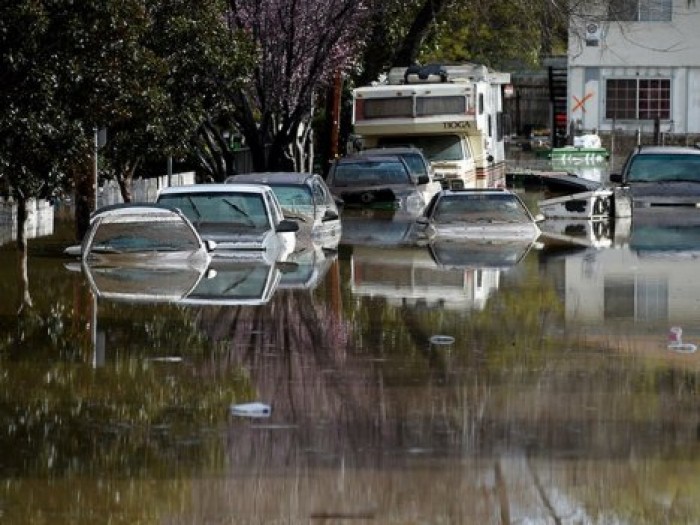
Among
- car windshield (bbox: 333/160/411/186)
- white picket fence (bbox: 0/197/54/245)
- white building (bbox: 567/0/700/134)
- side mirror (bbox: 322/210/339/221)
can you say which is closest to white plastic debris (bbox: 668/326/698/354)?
side mirror (bbox: 322/210/339/221)

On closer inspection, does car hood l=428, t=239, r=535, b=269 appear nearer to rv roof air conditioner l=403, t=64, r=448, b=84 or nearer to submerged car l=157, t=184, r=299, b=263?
submerged car l=157, t=184, r=299, b=263

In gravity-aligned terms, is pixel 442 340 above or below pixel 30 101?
below

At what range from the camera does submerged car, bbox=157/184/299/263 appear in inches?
1069

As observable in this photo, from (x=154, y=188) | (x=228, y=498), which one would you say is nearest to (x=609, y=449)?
(x=228, y=498)

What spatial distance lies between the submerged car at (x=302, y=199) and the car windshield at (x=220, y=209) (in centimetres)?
337

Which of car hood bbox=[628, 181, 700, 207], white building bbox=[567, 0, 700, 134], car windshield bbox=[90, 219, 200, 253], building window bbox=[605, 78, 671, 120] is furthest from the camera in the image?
building window bbox=[605, 78, 671, 120]

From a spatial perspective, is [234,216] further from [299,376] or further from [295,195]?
[299,376]

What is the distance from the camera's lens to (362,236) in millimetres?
35469

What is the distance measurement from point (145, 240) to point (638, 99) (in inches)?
1889

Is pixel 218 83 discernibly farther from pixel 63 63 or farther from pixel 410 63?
pixel 410 63

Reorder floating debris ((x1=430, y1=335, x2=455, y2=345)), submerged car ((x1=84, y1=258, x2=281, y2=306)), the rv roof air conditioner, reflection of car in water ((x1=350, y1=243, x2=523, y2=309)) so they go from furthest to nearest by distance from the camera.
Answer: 1. the rv roof air conditioner
2. reflection of car in water ((x1=350, y1=243, x2=523, y2=309))
3. submerged car ((x1=84, y1=258, x2=281, y2=306))
4. floating debris ((x1=430, y1=335, x2=455, y2=345))

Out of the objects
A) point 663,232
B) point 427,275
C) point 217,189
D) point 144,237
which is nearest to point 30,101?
point 144,237

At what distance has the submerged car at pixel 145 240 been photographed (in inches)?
1021

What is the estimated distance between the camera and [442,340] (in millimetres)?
18297
